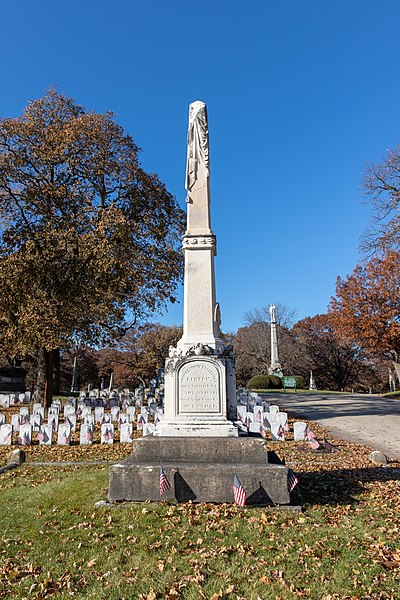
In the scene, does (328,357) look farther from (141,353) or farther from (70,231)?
(70,231)

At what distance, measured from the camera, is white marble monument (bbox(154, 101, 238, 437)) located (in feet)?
20.3

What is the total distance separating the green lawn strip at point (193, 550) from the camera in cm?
330

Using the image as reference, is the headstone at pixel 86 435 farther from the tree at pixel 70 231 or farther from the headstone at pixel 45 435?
the tree at pixel 70 231

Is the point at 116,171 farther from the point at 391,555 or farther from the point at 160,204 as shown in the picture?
the point at 391,555

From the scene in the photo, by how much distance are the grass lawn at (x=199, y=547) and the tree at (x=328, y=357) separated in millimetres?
44129

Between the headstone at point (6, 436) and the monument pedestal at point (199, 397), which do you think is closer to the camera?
the monument pedestal at point (199, 397)

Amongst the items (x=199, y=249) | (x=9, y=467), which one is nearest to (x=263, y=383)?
(x=9, y=467)

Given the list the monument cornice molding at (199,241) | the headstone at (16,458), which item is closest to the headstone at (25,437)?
the headstone at (16,458)

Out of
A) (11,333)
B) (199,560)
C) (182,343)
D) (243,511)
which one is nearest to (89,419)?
(11,333)

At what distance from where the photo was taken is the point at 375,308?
29984mm

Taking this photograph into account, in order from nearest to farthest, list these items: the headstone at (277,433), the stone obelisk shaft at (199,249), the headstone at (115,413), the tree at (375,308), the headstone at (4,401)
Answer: the stone obelisk shaft at (199,249)
the headstone at (277,433)
the headstone at (115,413)
the headstone at (4,401)
the tree at (375,308)

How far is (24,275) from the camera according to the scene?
15875 millimetres

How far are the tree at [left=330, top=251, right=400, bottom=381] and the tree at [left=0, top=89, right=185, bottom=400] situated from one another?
16703 millimetres

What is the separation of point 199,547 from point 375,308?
94.7 ft
